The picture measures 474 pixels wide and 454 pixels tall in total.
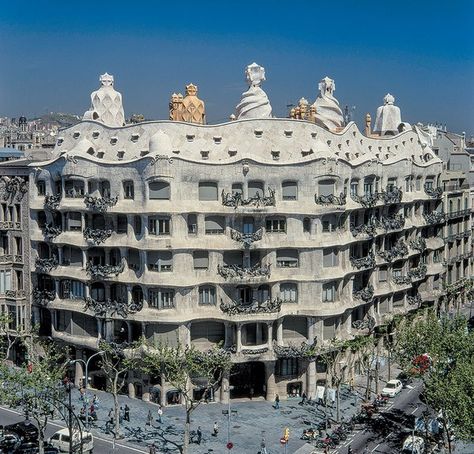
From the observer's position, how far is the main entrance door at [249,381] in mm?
88688

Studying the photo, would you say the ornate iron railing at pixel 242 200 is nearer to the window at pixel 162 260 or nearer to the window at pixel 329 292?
the window at pixel 162 260

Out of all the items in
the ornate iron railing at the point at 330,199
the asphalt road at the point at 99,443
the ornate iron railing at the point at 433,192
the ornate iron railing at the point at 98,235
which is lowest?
the asphalt road at the point at 99,443

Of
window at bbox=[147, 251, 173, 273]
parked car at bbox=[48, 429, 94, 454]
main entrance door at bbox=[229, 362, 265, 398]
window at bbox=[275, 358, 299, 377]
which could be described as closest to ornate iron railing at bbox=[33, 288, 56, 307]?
window at bbox=[147, 251, 173, 273]

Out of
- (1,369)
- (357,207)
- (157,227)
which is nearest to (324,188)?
(357,207)

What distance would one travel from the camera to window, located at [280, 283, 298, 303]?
87.8 m

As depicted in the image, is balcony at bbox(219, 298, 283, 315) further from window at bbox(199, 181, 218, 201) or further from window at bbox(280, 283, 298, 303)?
window at bbox(199, 181, 218, 201)

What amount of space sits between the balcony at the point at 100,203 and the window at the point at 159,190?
501 cm

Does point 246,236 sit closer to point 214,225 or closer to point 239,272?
point 214,225

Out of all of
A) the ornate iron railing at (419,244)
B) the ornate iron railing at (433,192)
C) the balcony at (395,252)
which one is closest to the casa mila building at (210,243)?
the balcony at (395,252)

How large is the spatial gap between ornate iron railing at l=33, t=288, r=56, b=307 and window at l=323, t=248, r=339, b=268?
3293 cm

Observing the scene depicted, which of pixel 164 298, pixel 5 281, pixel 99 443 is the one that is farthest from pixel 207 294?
pixel 5 281

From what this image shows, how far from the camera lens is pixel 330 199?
87.9 metres

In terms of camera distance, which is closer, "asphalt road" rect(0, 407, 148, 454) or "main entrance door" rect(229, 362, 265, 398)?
"asphalt road" rect(0, 407, 148, 454)

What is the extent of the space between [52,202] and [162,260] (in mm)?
16889
